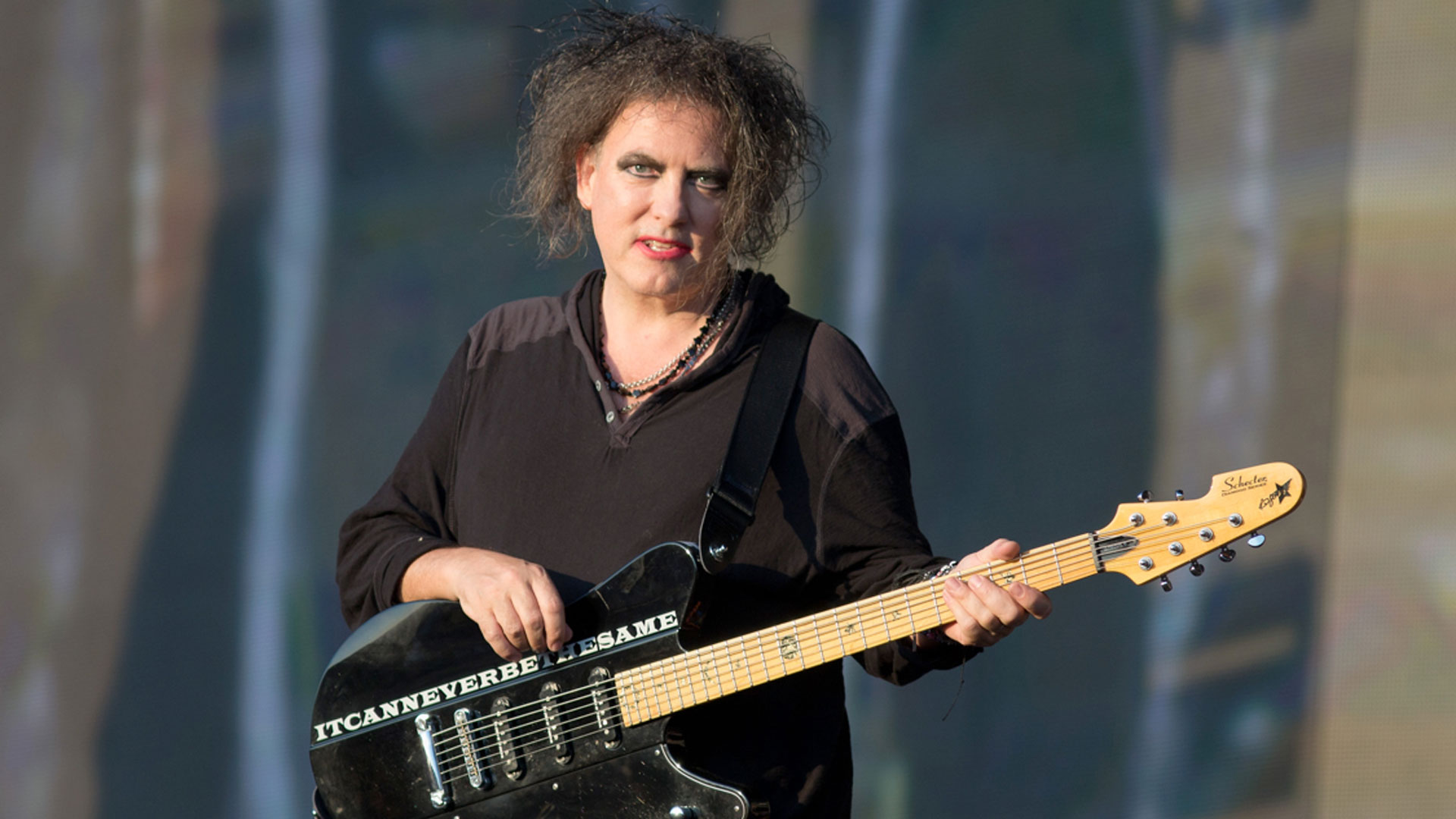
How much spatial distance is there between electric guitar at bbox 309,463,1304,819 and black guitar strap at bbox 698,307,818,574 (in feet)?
0.18

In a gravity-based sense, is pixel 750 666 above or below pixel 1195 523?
below

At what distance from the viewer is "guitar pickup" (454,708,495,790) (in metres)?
2.07

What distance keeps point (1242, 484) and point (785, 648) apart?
2.25 ft

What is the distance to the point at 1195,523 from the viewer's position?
1891 mm

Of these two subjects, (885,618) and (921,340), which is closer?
(885,618)

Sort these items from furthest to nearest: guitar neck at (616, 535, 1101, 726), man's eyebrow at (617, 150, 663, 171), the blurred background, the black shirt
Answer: the blurred background → man's eyebrow at (617, 150, 663, 171) → the black shirt → guitar neck at (616, 535, 1101, 726)

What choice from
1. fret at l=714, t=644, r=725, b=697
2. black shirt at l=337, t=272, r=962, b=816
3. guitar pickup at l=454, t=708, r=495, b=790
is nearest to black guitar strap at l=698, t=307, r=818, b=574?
black shirt at l=337, t=272, r=962, b=816

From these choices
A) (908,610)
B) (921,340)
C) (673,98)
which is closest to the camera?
(908,610)

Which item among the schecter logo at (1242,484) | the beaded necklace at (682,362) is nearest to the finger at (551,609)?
the beaded necklace at (682,362)

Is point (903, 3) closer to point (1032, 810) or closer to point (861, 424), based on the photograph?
point (861, 424)

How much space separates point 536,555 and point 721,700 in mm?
371

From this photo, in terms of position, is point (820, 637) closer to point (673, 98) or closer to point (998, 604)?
point (998, 604)

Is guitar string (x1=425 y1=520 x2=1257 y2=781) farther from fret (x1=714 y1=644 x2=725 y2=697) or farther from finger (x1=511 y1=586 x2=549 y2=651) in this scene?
finger (x1=511 y1=586 x2=549 y2=651)

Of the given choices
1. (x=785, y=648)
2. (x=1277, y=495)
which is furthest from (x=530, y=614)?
(x=1277, y=495)
